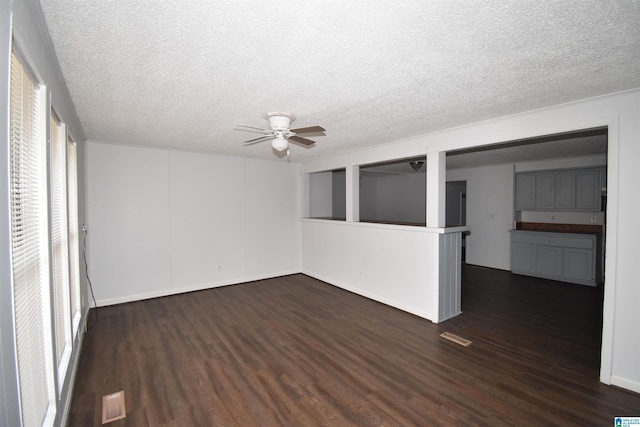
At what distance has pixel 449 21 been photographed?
148 cm

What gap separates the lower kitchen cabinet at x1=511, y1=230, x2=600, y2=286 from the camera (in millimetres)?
5328

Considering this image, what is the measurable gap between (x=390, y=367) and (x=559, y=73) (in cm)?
272

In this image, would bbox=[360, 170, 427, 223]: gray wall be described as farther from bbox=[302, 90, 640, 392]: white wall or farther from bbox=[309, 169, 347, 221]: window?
bbox=[302, 90, 640, 392]: white wall

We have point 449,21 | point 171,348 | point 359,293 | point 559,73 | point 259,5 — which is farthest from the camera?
point 359,293

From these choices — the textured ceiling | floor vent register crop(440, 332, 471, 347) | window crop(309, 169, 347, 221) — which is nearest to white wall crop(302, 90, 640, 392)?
the textured ceiling

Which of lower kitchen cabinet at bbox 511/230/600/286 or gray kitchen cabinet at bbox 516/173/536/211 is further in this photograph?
gray kitchen cabinet at bbox 516/173/536/211

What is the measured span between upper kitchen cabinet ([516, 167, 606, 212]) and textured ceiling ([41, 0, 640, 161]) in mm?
3963

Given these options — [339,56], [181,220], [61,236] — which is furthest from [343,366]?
[181,220]

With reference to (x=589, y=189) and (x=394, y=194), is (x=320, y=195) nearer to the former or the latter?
(x=394, y=194)

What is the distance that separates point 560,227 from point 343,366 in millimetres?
5829

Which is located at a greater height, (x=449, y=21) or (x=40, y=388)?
(x=449, y=21)

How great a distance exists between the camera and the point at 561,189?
5.79m

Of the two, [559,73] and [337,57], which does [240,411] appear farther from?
[559,73]

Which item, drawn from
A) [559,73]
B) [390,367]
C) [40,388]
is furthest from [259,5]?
[390,367]
